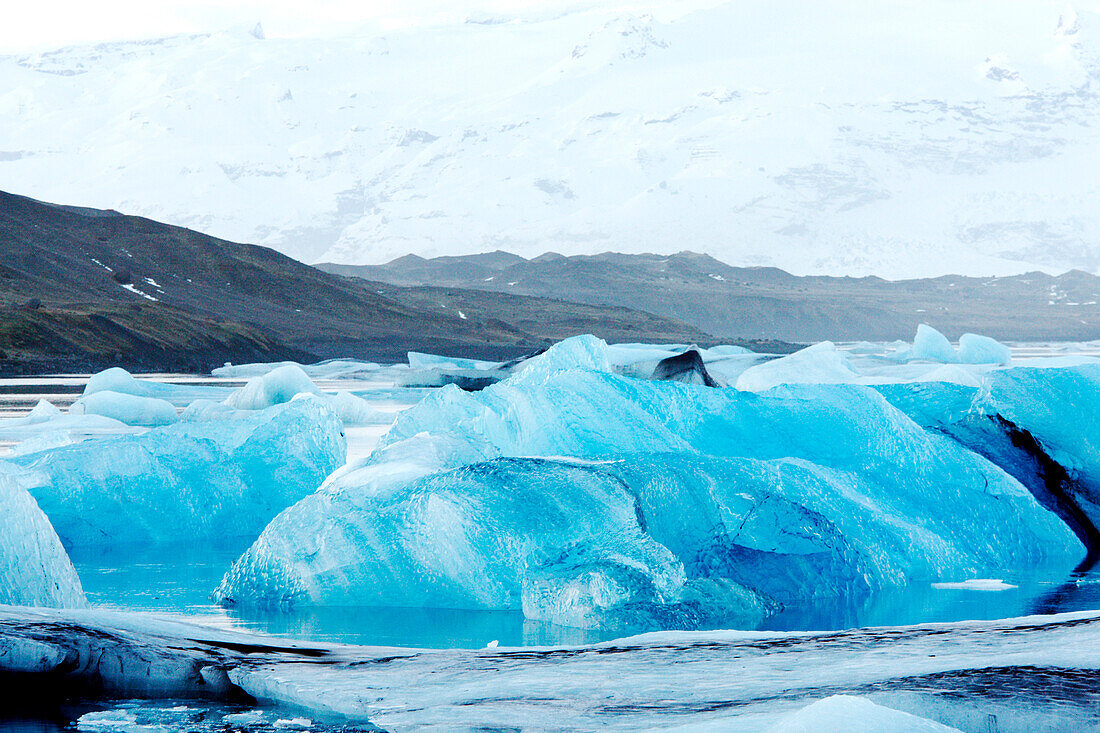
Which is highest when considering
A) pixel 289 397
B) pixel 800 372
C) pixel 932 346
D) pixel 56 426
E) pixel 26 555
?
pixel 932 346

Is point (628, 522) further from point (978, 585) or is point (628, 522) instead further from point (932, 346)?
point (932, 346)

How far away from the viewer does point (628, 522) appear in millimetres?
5504

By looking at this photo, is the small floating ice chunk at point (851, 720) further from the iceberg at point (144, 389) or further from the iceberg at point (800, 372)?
the iceberg at point (144, 389)

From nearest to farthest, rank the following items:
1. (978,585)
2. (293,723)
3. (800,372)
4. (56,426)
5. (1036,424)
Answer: (293,723) < (978,585) < (1036,424) < (56,426) < (800,372)

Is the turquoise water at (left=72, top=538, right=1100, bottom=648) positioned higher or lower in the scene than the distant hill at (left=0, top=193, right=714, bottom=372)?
lower

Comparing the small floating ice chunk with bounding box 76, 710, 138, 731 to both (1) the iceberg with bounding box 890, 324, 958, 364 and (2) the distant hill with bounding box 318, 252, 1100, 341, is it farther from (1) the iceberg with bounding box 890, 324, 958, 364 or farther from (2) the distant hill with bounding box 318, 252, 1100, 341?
(2) the distant hill with bounding box 318, 252, 1100, 341

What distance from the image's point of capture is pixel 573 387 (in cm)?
721

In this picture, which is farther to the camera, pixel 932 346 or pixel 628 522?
pixel 932 346

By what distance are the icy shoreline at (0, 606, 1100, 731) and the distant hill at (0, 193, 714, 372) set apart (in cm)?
3398

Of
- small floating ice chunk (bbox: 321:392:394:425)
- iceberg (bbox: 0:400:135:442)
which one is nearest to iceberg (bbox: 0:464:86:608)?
iceberg (bbox: 0:400:135:442)

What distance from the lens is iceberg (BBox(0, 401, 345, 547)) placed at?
7711 millimetres

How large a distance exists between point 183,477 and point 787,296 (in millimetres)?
126629

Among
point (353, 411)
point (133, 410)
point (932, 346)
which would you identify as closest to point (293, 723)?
point (133, 410)

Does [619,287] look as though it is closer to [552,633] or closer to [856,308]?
[856,308]
